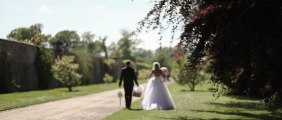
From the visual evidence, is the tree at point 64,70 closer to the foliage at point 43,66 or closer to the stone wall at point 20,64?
the foliage at point 43,66

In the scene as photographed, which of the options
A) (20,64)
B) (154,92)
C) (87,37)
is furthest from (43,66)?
(87,37)

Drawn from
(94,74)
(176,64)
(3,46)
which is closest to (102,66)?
(94,74)

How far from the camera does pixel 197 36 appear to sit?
9.62 meters

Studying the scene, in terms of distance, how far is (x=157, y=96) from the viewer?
1641cm

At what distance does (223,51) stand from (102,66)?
53916 millimetres

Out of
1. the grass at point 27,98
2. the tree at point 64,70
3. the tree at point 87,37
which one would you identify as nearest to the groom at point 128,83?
the grass at point 27,98

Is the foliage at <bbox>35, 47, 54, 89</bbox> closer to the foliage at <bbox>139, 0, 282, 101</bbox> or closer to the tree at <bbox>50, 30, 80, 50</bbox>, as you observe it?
the foliage at <bbox>139, 0, 282, 101</bbox>

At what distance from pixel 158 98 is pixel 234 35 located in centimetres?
793

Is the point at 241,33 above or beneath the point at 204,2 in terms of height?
beneath

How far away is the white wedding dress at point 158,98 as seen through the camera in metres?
16.2

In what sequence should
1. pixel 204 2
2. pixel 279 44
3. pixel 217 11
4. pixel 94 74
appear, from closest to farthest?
pixel 279 44, pixel 217 11, pixel 204 2, pixel 94 74

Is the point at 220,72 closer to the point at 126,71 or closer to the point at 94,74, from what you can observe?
the point at 126,71

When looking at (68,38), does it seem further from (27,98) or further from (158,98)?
(158,98)

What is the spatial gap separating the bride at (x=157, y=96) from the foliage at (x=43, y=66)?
21.7 meters
